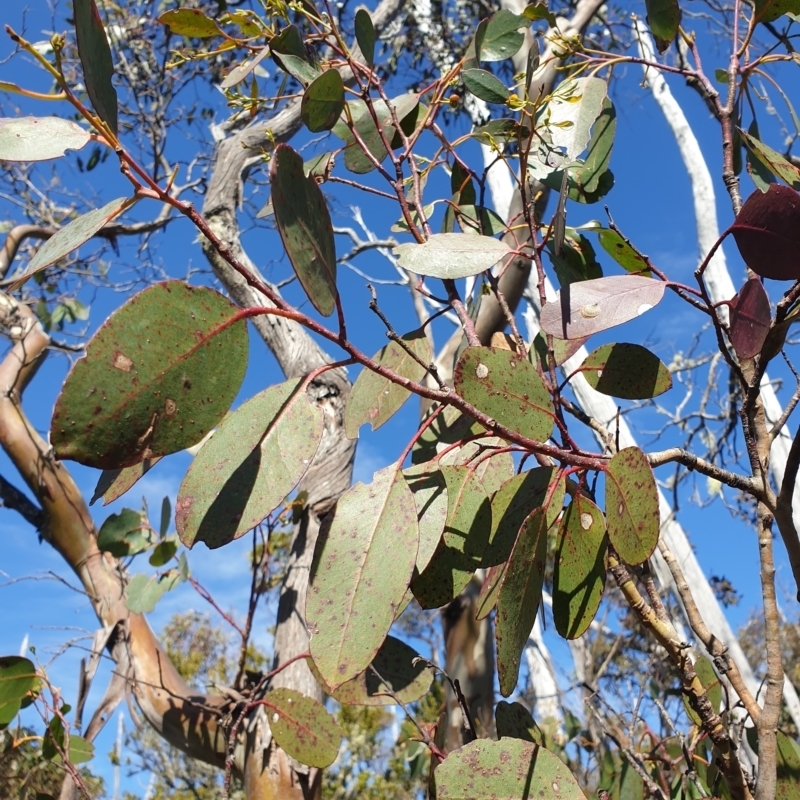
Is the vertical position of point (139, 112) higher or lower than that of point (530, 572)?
higher


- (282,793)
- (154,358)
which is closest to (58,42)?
(154,358)

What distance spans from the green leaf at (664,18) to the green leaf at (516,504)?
1.64 feet

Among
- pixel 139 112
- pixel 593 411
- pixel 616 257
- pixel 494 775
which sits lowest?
pixel 494 775

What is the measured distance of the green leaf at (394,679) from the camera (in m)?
0.79

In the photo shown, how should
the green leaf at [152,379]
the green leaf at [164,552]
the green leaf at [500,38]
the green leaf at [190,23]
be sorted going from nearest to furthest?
1. the green leaf at [152,379]
2. the green leaf at [190,23]
3. the green leaf at [500,38]
4. the green leaf at [164,552]

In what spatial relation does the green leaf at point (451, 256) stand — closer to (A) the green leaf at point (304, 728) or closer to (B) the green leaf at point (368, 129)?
(B) the green leaf at point (368, 129)

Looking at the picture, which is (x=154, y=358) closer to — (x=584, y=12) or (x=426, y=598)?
(x=426, y=598)

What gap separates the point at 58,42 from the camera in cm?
44

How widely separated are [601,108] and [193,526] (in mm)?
601

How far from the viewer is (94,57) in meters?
0.44

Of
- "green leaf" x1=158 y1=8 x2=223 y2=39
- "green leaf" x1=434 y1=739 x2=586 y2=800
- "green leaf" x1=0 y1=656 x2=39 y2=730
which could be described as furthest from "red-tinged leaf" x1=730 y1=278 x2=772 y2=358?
"green leaf" x1=0 y1=656 x2=39 y2=730

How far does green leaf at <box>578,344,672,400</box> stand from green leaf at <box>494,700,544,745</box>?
0.31 meters

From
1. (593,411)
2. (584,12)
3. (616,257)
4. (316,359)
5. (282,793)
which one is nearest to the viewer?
(616,257)

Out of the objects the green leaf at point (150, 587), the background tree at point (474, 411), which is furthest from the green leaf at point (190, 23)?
the green leaf at point (150, 587)
